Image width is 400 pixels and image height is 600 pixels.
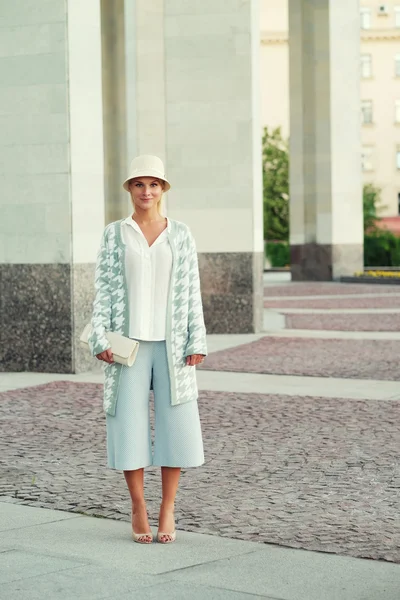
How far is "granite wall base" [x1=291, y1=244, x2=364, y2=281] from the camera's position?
116 ft

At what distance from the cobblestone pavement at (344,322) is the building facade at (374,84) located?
5073 centimetres

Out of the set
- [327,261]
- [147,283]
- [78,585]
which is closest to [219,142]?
[147,283]

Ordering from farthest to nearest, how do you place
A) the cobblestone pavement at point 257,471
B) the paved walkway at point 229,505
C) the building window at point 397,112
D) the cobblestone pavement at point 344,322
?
the building window at point 397,112 → the cobblestone pavement at point 344,322 → the cobblestone pavement at point 257,471 → the paved walkway at point 229,505

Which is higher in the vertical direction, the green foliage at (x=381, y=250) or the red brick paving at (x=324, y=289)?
the green foliage at (x=381, y=250)

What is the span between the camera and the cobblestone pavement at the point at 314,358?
13091mm

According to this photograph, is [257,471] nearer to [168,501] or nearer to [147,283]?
[168,501]

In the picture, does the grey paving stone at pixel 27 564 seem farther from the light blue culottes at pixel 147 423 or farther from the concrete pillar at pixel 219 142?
the concrete pillar at pixel 219 142

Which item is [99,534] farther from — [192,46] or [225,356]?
[192,46]

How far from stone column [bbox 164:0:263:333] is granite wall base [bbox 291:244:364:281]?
1730cm

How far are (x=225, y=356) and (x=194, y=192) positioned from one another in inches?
164

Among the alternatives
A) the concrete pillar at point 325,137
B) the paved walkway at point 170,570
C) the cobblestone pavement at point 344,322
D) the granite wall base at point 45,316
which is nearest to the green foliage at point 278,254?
the concrete pillar at point 325,137

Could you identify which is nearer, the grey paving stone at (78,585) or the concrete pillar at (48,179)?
the grey paving stone at (78,585)

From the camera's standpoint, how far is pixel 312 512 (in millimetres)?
6504

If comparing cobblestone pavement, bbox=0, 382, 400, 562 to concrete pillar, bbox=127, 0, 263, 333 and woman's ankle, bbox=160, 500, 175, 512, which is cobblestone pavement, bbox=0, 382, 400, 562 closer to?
woman's ankle, bbox=160, 500, 175, 512
